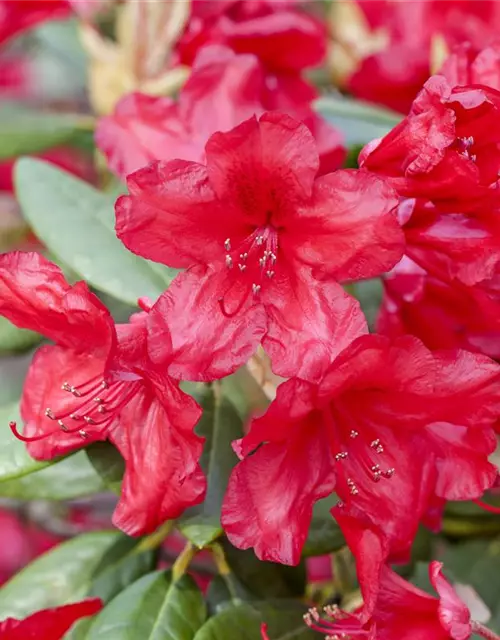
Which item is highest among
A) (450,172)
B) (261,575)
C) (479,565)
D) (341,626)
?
(450,172)

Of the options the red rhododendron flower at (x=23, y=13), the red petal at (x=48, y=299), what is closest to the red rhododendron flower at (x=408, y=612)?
the red petal at (x=48, y=299)

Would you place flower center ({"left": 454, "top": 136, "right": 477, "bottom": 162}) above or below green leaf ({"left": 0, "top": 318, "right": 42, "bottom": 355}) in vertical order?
above

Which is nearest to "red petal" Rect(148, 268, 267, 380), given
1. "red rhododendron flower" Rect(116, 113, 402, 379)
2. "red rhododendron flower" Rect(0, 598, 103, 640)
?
"red rhododendron flower" Rect(116, 113, 402, 379)

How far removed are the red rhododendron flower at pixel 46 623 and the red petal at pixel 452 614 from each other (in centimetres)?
36

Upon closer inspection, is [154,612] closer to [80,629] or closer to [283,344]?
[80,629]

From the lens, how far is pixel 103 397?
876mm

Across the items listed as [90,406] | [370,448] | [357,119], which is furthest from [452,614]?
[357,119]

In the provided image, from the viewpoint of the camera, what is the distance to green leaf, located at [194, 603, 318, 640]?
0.89 metres

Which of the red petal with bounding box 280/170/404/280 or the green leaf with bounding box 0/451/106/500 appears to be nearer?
the red petal with bounding box 280/170/404/280

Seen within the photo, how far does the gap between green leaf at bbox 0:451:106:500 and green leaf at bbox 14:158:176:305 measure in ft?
0.62

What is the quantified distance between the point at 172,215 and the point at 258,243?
0.10m

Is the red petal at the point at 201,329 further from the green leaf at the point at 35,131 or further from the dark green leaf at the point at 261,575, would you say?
the green leaf at the point at 35,131

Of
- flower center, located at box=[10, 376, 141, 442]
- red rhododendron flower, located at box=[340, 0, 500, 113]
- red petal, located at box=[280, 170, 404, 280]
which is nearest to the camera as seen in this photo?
red petal, located at box=[280, 170, 404, 280]

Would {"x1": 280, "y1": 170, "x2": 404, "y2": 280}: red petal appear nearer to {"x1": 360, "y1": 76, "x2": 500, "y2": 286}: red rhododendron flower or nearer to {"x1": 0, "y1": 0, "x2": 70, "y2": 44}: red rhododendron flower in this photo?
{"x1": 360, "y1": 76, "x2": 500, "y2": 286}: red rhododendron flower
